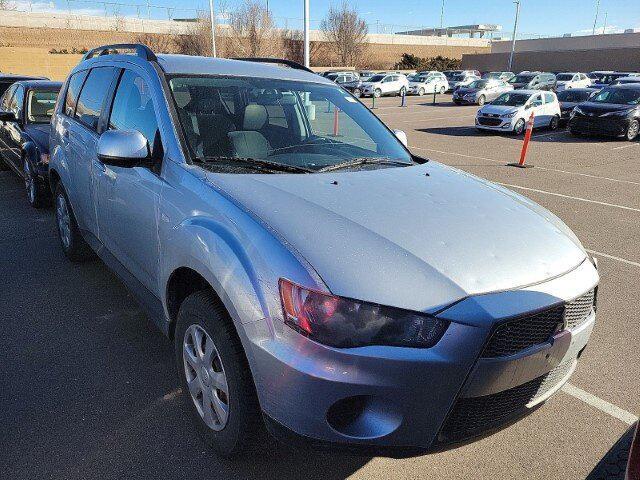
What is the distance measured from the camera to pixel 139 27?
2105 inches

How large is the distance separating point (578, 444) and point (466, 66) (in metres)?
73.9

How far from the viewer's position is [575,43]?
66.4m

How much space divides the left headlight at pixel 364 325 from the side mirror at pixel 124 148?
1474 millimetres

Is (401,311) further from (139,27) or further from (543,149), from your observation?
(139,27)

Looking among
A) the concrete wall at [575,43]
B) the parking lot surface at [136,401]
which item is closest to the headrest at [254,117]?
the parking lot surface at [136,401]

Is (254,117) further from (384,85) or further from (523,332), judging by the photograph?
(384,85)

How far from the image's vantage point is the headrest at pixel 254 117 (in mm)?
3162

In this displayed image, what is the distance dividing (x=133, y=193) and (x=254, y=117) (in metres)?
0.89

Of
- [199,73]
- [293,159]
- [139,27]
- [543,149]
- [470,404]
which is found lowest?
[543,149]

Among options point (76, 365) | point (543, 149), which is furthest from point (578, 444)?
point (543, 149)

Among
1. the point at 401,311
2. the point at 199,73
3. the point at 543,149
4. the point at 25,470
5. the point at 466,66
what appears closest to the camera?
the point at 401,311

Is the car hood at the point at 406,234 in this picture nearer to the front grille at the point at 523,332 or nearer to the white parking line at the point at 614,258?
the front grille at the point at 523,332

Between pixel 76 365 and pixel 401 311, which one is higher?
pixel 401 311

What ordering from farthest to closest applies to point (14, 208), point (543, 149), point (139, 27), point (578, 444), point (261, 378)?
point (139, 27) < point (543, 149) < point (14, 208) < point (578, 444) < point (261, 378)
